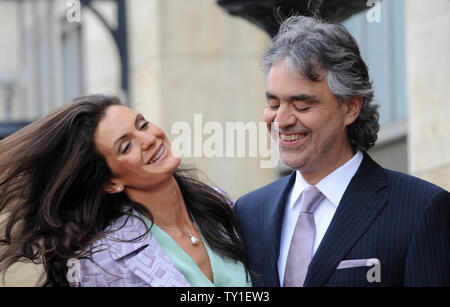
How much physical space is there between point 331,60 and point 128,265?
127 cm

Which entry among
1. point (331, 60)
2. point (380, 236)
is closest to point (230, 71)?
point (331, 60)

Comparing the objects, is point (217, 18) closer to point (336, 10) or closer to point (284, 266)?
point (336, 10)

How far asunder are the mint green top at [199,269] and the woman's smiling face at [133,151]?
0.21 metres

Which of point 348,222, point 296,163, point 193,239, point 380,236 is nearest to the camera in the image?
point 380,236

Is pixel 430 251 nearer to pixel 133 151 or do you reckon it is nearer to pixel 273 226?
pixel 273 226

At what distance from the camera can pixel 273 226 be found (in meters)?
4.61

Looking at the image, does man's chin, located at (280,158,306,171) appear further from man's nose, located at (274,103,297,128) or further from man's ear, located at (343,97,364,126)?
man's ear, located at (343,97,364,126)

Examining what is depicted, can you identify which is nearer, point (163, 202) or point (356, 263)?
point (356, 263)

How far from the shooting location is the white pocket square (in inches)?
165

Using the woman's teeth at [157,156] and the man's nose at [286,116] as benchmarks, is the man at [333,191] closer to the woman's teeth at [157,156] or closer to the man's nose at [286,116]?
the man's nose at [286,116]

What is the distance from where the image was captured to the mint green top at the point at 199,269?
454 centimetres

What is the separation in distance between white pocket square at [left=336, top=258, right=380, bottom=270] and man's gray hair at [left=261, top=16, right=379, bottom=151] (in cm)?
60

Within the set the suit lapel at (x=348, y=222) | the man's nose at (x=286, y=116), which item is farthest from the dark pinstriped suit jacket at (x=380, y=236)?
the man's nose at (x=286, y=116)

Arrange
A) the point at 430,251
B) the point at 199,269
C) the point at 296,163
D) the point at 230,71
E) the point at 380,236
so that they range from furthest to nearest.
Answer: the point at 230,71
the point at 199,269
the point at 296,163
the point at 380,236
the point at 430,251
